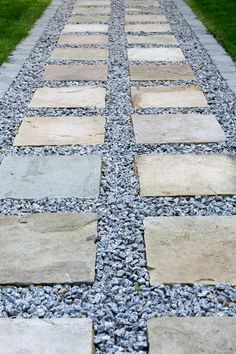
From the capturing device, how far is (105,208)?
246 centimetres

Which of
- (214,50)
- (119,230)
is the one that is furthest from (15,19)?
(119,230)

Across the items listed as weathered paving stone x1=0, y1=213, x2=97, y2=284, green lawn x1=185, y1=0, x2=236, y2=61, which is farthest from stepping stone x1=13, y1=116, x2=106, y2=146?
green lawn x1=185, y1=0, x2=236, y2=61

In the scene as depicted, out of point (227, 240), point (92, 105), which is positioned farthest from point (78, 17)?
point (227, 240)

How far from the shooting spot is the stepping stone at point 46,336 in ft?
5.32

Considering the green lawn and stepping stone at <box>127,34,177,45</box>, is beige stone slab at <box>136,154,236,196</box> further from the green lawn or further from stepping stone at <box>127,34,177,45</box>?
stepping stone at <box>127,34,177,45</box>

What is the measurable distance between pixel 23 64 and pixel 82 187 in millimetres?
2576

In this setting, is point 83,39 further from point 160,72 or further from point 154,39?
→ point 160,72

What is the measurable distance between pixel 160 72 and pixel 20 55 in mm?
1411

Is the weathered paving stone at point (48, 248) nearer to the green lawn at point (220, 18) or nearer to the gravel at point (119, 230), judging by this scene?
the gravel at point (119, 230)

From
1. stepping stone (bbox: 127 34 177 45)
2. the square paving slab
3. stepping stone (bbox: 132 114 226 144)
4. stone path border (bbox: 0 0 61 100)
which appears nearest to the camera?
the square paving slab

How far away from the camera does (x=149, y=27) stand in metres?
6.55

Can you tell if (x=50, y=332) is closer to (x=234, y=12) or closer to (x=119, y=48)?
(x=119, y=48)

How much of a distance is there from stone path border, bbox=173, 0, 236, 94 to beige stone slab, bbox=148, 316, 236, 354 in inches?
105

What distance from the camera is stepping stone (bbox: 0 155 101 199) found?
259 centimetres
